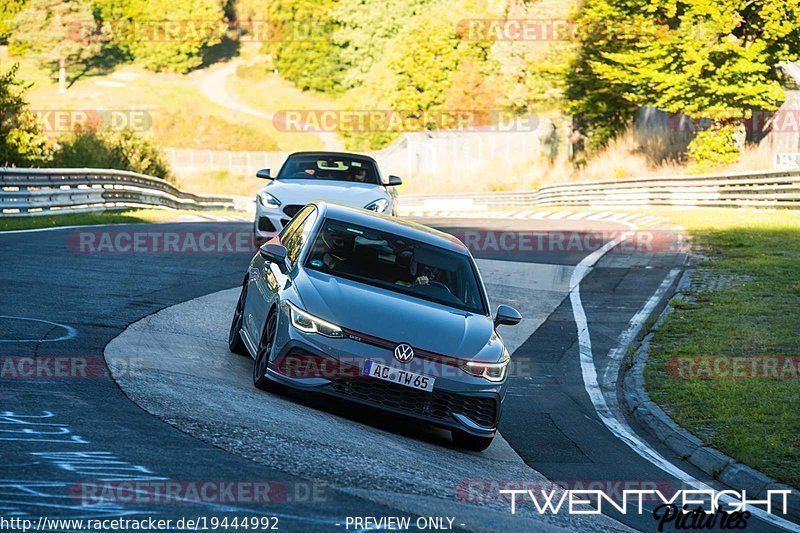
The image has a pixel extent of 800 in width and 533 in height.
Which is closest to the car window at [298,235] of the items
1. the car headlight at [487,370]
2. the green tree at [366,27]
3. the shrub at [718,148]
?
the car headlight at [487,370]

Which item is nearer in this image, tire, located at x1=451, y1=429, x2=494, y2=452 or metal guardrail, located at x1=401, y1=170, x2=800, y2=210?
tire, located at x1=451, y1=429, x2=494, y2=452

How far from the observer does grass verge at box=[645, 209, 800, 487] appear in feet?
32.1

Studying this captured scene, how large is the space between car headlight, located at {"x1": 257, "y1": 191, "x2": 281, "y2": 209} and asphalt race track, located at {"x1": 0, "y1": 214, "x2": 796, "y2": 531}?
2.05 m

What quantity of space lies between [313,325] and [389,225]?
6.78 feet

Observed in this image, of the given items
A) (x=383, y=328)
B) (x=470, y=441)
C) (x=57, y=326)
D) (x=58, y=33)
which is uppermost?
(x=58, y=33)

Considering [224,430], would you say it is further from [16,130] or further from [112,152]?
[112,152]

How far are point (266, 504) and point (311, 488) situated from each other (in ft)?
1.68

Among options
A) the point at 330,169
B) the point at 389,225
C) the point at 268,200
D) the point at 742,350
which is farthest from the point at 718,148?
the point at 389,225

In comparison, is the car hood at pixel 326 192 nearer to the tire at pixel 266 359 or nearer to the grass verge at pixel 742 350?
the grass verge at pixel 742 350

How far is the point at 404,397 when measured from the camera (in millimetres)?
8828

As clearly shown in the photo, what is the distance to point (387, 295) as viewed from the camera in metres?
9.57

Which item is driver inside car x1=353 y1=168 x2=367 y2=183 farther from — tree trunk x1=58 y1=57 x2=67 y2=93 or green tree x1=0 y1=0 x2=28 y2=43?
tree trunk x1=58 y1=57 x2=67 y2=93

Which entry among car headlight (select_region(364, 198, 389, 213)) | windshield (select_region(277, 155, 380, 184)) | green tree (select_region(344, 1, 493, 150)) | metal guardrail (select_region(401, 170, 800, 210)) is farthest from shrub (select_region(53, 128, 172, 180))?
green tree (select_region(344, 1, 493, 150))

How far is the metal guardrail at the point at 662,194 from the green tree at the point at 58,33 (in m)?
73.6
